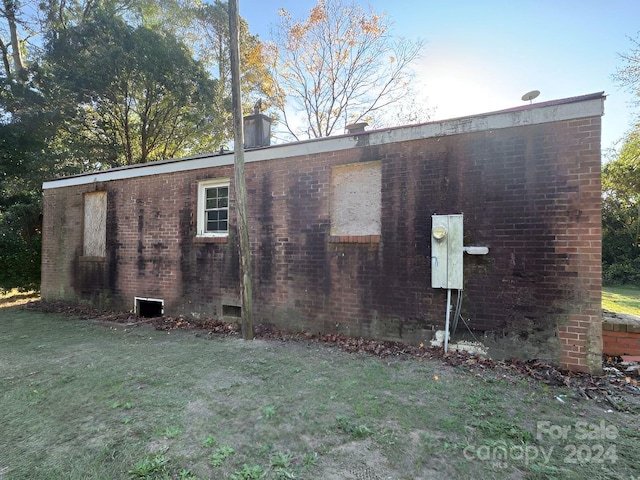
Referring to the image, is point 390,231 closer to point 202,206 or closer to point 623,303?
point 202,206

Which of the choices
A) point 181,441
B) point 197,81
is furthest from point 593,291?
point 197,81

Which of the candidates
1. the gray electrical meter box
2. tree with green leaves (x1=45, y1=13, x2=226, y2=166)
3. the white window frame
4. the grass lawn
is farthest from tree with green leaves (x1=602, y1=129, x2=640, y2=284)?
tree with green leaves (x1=45, y1=13, x2=226, y2=166)

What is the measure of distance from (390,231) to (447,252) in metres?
0.97

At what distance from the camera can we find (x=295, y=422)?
3010 millimetres

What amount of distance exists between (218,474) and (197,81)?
51.2ft

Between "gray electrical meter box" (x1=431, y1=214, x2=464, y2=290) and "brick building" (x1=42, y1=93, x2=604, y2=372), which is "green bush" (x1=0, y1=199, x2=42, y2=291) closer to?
"brick building" (x1=42, y1=93, x2=604, y2=372)

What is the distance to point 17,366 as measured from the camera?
4.64m

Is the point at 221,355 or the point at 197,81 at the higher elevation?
the point at 197,81

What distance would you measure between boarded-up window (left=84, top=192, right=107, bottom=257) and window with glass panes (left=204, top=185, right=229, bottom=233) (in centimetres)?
356

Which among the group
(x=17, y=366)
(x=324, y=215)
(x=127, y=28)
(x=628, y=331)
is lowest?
(x=17, y=366)

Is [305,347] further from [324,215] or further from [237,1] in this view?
[237,1]

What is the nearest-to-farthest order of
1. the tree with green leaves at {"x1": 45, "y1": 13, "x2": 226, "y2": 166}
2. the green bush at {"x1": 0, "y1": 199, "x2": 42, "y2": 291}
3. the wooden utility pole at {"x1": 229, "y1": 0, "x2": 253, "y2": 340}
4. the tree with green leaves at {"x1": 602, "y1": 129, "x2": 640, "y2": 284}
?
1. the wooden utility pole at {"x1": 229, "y1": 0, "x2": 253, "y2": 340}
2. the green bush at {"x1": 0, "y1": 199, "x2": 42, "y2": 291}
3. the tree with green leaves at {"x1": 45, "y1": 13, "x2": 226, "y2": 166}
4. the tree with green leaves at {"x1": 602, "y1": 129, "x2": 640, "y2": 284}

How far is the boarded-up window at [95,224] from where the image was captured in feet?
29.4

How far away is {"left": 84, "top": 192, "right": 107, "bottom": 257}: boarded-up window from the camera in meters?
8.95
